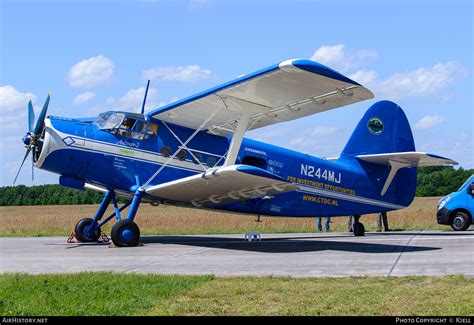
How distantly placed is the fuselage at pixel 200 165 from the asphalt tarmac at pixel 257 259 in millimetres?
1794

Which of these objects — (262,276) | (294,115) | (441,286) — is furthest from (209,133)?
(441,286)

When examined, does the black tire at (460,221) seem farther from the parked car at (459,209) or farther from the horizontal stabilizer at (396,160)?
the horizontal stabilizer at (396,160)

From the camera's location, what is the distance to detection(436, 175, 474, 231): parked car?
21.2 metres

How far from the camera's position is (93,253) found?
12.0 m

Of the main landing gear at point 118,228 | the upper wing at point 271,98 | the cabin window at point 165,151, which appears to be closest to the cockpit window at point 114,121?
the upper wing at point 271,98

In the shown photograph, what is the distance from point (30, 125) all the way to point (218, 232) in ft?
27.6

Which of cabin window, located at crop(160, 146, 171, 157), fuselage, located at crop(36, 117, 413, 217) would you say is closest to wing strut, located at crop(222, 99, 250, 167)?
fuselage, located at crop(36, 117, 413, 217)

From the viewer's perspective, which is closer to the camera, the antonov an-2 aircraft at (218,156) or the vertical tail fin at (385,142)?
the antonov an-2 aircraft at (218,156)

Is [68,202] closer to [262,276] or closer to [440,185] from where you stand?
[440,185]

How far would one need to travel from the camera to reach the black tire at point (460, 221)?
21.0 meters

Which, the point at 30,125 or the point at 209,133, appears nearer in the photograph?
the point at 30,125

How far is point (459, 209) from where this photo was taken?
→ 70.4 ft

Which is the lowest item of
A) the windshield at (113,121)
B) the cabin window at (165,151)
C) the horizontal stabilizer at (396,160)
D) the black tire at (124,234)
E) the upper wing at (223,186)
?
the black tire at (124,234)

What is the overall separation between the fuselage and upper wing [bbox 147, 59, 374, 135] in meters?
0.54
